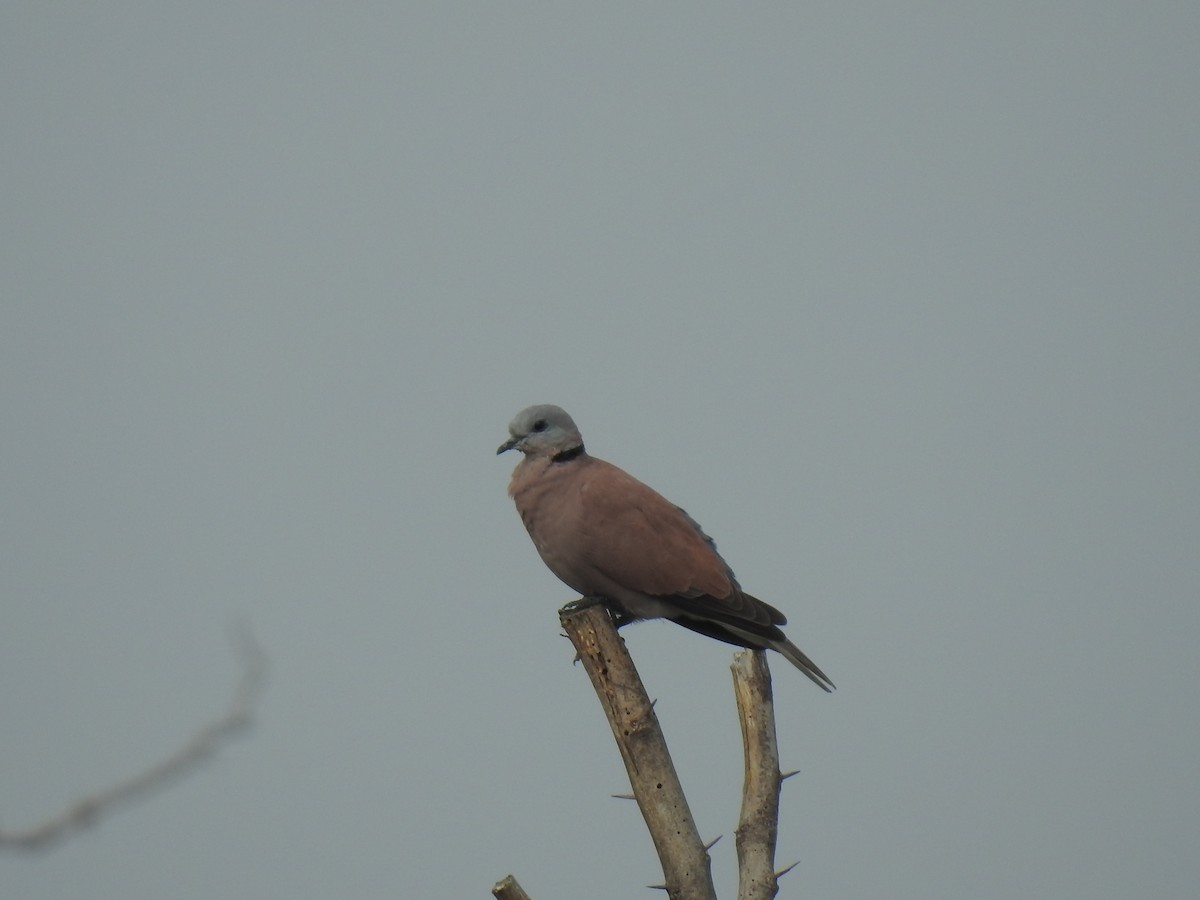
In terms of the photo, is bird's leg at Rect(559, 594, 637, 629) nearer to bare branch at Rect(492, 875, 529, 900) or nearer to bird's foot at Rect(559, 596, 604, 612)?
bird's foot at Rect(559, 596, 604, 612)

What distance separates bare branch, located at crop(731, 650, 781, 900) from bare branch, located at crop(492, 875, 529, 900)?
100cm

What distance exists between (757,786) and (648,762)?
21.5 inches

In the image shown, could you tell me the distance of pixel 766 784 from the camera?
17.2ft

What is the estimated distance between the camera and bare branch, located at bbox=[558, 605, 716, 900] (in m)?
4.89

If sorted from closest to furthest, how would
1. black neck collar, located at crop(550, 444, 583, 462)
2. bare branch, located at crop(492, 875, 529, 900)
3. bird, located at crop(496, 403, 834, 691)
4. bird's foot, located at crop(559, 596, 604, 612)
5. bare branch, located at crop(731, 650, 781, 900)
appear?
bare branch, located at crop(492, 875, 529, 900) < bare branch, located at crop(731, 650, 781, 900) < bird's foot, located at crop(559, 596, 604, 612) < bird, located at crop(496, 403, 834, 691) < black neck collar, located at crop(550, 444, 583, 462)

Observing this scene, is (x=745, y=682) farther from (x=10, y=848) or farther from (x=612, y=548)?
(x=10, y=848)

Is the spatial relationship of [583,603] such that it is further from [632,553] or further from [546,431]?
[546,431]

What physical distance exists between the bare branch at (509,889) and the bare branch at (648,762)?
64cm

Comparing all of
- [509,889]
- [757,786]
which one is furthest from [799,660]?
[509,889]

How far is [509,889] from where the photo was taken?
454 centimetres

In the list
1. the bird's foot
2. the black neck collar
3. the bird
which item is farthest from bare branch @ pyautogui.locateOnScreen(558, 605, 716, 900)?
the black neck collar

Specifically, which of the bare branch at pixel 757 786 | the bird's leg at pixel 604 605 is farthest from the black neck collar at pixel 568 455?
the bare branch at pixel 757 786

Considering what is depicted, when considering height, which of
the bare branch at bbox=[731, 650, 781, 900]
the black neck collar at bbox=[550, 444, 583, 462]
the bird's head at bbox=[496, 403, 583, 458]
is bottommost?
the bare branch at bbox=[731, 650, 781, 900]

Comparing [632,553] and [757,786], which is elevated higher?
[632,553]
